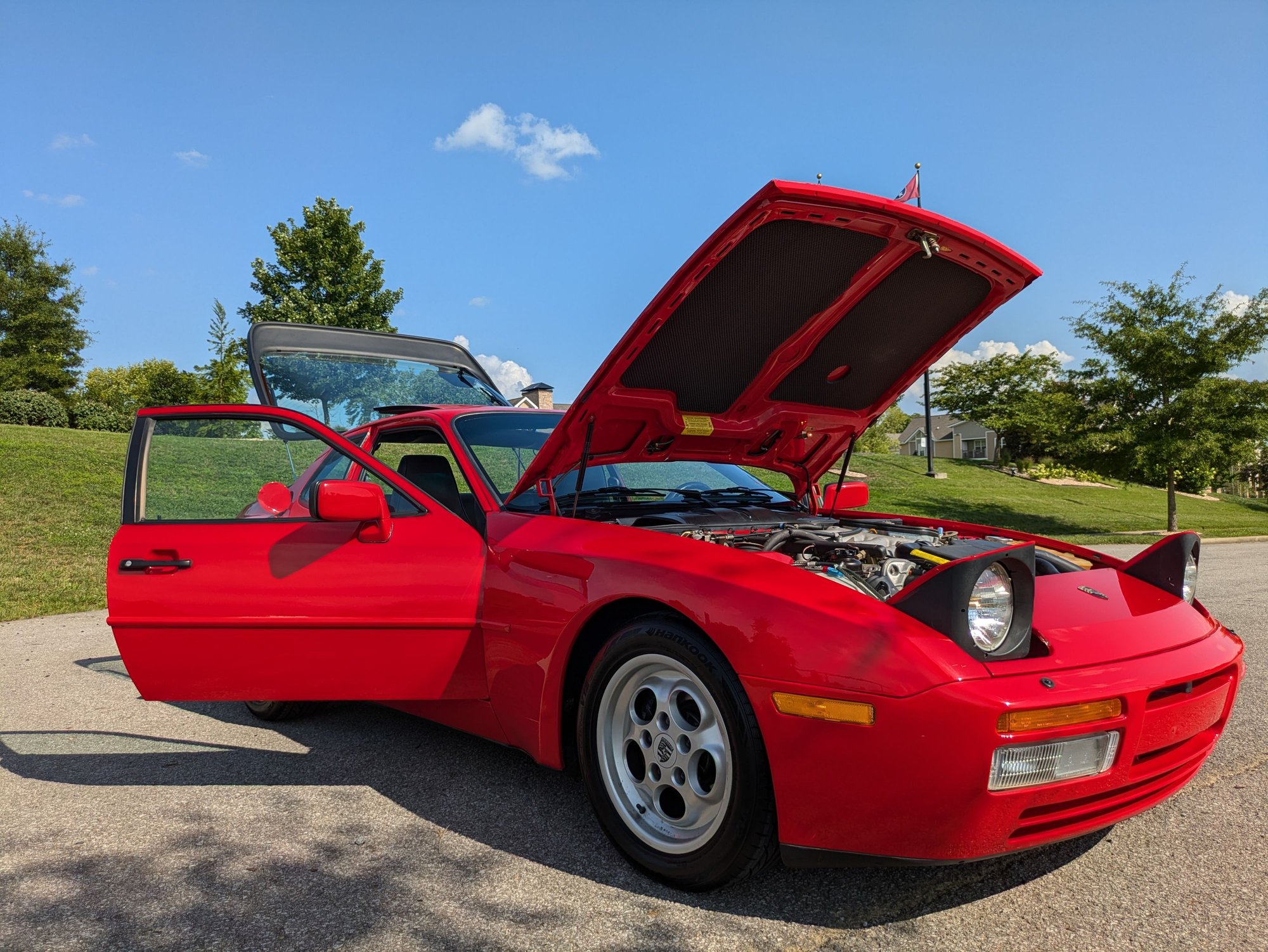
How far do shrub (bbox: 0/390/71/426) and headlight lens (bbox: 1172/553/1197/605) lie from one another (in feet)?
97.0

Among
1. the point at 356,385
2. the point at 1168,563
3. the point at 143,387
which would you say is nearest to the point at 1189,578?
the point at 1168,563

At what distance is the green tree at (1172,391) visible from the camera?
17.2 m

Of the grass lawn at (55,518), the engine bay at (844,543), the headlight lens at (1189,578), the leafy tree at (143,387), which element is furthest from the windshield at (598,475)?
the leafy tree at (143,387)

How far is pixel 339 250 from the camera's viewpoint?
2312cm

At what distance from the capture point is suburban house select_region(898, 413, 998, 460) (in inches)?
2675

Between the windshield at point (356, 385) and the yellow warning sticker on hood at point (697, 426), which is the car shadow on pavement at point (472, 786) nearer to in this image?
the yellow warning sticker on hood at point (697, 426)

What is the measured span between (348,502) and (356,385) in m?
2.49

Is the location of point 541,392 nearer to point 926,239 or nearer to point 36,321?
point 926,239

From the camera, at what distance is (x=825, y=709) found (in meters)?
2.05

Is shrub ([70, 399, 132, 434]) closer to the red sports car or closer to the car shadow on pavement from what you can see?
the car shadow on pavement

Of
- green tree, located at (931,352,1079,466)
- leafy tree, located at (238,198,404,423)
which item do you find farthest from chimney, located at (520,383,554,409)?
green tree, located at (931,352,1079,466)

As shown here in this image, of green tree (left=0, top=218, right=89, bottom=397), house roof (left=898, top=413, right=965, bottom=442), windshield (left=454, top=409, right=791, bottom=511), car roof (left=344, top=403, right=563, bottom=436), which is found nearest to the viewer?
windshield (left=454, top=409, right=791, bottom=511)

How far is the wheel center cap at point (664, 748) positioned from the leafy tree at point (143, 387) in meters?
27.5

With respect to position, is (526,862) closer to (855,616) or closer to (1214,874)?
(855,616)
